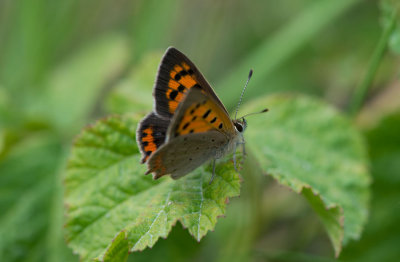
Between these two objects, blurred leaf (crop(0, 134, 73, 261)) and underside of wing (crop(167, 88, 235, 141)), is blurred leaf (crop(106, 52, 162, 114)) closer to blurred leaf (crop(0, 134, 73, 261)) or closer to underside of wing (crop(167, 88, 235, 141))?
blurred leaf (crop(0, 134, 73, 261))

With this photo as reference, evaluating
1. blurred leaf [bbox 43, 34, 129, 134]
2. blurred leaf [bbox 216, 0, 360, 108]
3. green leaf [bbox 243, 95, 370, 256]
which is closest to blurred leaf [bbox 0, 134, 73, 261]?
blurred leaf [bbox 43, 34, 129, 134]

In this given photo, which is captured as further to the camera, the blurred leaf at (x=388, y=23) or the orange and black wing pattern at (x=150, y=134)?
the blurred leaf at (x=388, y=23)

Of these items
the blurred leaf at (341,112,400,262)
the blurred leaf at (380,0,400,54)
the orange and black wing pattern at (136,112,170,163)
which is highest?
the orange and black wing pattern at (136,112,170,163)

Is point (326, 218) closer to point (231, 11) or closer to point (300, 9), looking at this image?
point (300, 9)

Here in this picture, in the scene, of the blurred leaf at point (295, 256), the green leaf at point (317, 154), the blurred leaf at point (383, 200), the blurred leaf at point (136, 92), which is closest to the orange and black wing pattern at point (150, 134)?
the green leaf at point (317, 154)

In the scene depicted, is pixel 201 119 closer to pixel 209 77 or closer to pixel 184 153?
pixel 184 153

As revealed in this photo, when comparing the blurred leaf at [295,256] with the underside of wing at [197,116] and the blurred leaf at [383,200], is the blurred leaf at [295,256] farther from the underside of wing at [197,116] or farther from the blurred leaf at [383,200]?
the underside of wing at [197,116]
